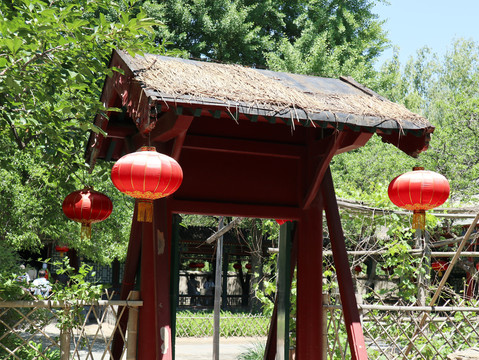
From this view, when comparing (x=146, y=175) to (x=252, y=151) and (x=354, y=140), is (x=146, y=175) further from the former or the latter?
(x=354, y=140)

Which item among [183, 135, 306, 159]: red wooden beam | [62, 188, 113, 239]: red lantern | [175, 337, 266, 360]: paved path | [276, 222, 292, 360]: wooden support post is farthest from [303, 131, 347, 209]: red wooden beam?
[175, 337, 266, 360]: paved path

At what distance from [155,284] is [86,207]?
4.46 ft

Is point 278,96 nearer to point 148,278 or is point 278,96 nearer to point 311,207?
point 311,207

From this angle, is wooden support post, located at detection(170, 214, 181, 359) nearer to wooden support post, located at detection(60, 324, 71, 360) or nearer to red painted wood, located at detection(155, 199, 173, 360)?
red painted wood, located at detection(155, 199, 173, 360)

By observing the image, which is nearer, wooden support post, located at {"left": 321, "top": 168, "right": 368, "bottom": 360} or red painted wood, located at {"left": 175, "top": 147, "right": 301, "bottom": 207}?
wooden support post, located at {"left": 321, "top": 168, "right": 368, "bottom": 360}

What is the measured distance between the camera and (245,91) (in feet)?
14.4

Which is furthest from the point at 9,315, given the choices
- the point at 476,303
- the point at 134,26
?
the point at 476,303

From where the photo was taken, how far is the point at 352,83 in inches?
226

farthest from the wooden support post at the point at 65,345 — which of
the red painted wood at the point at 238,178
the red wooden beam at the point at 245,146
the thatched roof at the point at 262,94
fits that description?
the thatched roof at the point at 262,94

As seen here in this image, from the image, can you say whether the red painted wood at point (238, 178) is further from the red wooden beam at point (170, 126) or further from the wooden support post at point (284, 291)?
the red wooden beam at point (170, 126)

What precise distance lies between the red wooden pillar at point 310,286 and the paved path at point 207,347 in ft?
20.1

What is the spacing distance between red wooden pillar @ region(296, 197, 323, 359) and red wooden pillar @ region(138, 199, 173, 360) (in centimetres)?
133

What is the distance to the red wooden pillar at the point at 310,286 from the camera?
539 cm

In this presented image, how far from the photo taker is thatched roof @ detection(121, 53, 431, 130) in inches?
161
